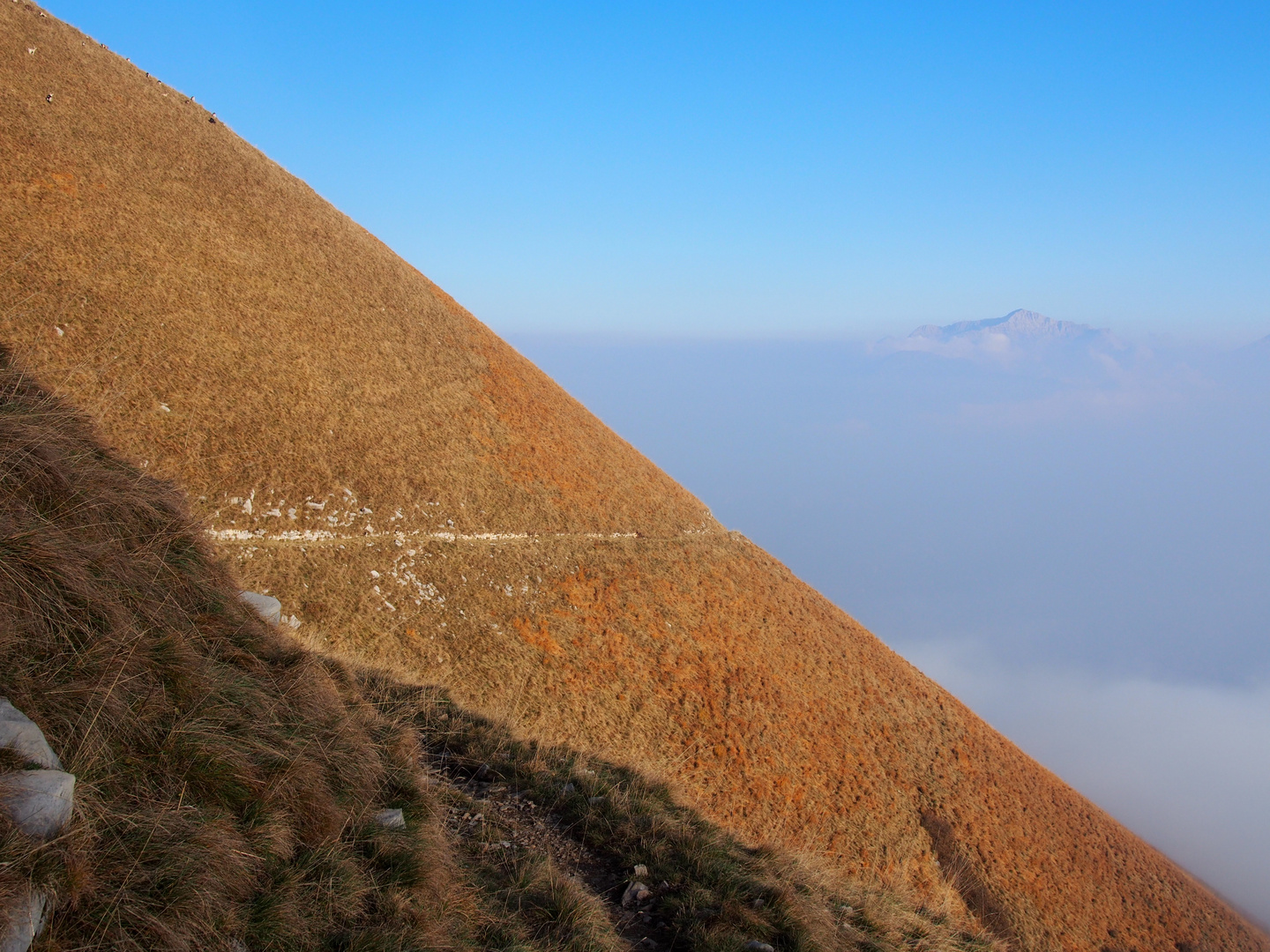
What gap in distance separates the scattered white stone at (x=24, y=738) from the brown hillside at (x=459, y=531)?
1131cm

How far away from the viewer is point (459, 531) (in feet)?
72.2

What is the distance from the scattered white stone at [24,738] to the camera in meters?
3.74

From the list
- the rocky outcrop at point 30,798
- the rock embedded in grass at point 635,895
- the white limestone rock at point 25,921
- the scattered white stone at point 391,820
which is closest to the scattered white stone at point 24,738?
the rocky outcrop at point 30,798

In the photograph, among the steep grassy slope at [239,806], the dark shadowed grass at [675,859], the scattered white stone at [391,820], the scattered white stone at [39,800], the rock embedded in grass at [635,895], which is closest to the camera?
the scattered white stone at [39,800]

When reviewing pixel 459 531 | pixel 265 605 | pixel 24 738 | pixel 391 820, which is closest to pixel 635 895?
pixel 391 820

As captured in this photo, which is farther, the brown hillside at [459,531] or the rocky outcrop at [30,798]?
the brown hillside at [459,531]

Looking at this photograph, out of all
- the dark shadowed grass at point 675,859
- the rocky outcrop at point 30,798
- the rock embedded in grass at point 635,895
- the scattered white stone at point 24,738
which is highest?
the scattered white stone at point 24,738

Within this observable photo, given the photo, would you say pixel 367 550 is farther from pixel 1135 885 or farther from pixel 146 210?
pixel 1135 885

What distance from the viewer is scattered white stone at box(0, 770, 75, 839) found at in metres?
3.45

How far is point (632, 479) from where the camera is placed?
3120 cm

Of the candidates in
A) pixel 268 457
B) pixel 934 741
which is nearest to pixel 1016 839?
pixel 934 741

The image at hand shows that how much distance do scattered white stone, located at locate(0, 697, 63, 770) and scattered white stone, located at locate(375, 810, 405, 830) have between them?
234 cm

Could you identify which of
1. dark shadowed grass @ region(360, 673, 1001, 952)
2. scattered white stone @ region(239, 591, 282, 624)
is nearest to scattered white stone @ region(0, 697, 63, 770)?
dark shadowed grass @ region(360, 673, 1001, 952)

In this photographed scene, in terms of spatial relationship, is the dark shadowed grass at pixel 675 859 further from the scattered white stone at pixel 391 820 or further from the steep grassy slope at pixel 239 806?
the scattered white stone at pixel 391 820
